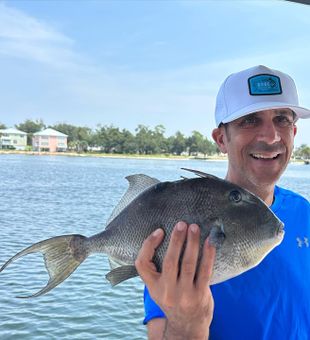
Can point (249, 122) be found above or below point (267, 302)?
above

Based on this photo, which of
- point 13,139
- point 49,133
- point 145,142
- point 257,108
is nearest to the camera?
point 257,108

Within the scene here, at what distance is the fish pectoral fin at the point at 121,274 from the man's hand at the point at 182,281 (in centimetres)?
5

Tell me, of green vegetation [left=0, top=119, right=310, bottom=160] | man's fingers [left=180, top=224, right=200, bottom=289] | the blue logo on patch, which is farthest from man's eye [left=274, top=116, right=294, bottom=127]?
green vegetation [left=0, top=119, right=310, bottom=160]

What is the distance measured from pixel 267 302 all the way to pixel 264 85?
851 millimetres

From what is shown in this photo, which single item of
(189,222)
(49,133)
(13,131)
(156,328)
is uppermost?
(13,131)

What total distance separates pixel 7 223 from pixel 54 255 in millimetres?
15294

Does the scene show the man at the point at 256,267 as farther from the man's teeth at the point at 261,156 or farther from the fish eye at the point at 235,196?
the fish eye at the point at 235,196

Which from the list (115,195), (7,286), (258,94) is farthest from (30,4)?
(258,94)

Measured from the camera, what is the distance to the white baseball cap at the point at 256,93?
1914 mm

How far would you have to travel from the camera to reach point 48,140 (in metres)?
106

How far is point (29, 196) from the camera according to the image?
2428 centimetres

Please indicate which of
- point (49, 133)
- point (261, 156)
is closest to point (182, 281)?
point (261, 156)

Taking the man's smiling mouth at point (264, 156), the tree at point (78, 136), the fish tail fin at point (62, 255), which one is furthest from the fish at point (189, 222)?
the tree at point (78, 136)

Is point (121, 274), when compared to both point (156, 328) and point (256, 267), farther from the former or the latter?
point (256, 267)
